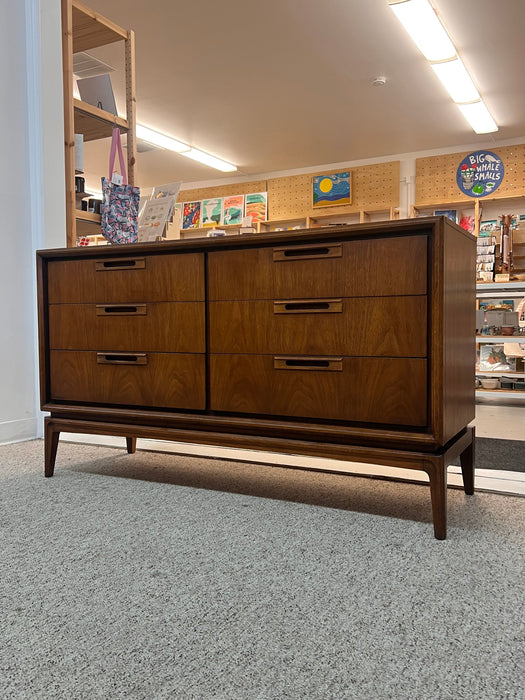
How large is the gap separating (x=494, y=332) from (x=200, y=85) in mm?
3509

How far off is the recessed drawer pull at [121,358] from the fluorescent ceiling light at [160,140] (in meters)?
5.18

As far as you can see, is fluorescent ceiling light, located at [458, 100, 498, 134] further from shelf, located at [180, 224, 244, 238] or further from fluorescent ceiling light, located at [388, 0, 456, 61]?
shelf, located at [180, 224, 244, 238]

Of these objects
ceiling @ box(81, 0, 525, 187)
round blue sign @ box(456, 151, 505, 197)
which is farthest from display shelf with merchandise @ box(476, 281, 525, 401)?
round blue sign @ box(456, 151, 505, 197)

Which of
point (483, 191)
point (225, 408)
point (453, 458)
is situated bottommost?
point (453, 458)

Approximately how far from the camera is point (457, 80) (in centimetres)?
484

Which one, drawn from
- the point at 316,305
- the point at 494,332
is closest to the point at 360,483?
the point at 316,305

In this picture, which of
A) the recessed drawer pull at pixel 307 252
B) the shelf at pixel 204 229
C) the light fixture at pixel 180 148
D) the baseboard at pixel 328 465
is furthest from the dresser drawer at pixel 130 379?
the shelf at pixel 204 229

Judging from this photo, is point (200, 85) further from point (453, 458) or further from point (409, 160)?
point (453, 458)

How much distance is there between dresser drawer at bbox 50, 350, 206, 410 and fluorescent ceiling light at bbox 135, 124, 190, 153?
16.8 feet

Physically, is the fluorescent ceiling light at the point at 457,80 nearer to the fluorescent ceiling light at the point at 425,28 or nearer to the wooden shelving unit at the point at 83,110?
the fluorescent ceiling light at the point at 425,28

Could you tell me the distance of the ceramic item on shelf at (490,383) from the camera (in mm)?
4809

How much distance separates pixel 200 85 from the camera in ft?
16.6

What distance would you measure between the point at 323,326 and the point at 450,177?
632 centimetres

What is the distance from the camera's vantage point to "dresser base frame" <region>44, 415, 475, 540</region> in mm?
1299
